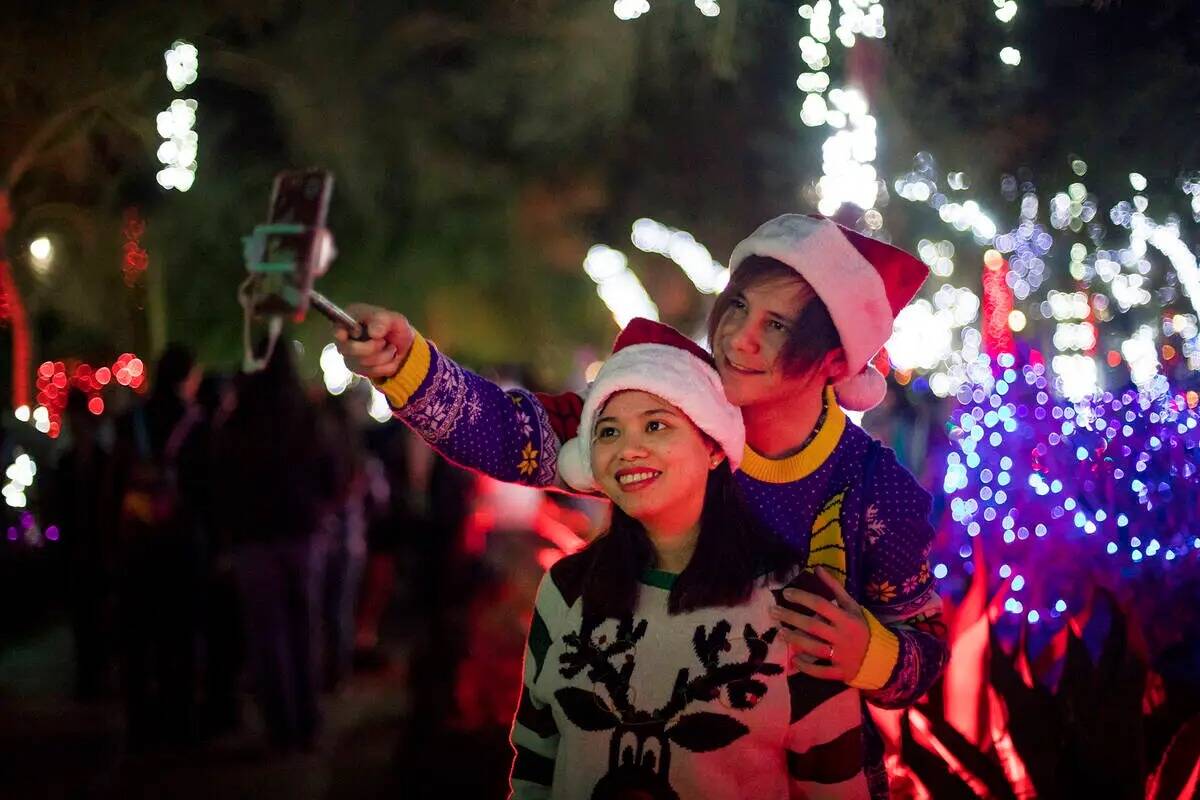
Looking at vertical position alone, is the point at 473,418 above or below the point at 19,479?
below

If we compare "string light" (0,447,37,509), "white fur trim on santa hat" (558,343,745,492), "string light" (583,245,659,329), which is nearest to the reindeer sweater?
"white fur trim on santa hat" (558,343,745,492)

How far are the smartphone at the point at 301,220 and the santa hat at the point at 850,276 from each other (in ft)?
2.76

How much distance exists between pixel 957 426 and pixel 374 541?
489cm

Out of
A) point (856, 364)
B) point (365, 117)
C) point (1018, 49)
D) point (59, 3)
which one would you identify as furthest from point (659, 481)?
point (365, 117)

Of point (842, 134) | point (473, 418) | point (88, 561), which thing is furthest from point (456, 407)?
point (842, 134)

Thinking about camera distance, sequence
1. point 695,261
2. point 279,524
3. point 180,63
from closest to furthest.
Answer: point 279,524 < point 180,63 < point 695,261

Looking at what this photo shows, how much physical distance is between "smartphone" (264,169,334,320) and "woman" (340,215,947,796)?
128 mm

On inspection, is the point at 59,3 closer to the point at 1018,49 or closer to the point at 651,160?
the point at 651,160

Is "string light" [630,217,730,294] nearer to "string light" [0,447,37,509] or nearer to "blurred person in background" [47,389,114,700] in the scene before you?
"blurred person in background" [47,389,114,700]

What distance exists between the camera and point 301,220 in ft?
8.39

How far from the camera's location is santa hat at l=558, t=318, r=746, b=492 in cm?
245

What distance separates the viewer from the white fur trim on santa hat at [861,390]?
9.13 feet

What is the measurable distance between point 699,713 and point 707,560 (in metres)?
0.28

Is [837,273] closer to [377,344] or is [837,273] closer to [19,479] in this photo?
[377,344]
